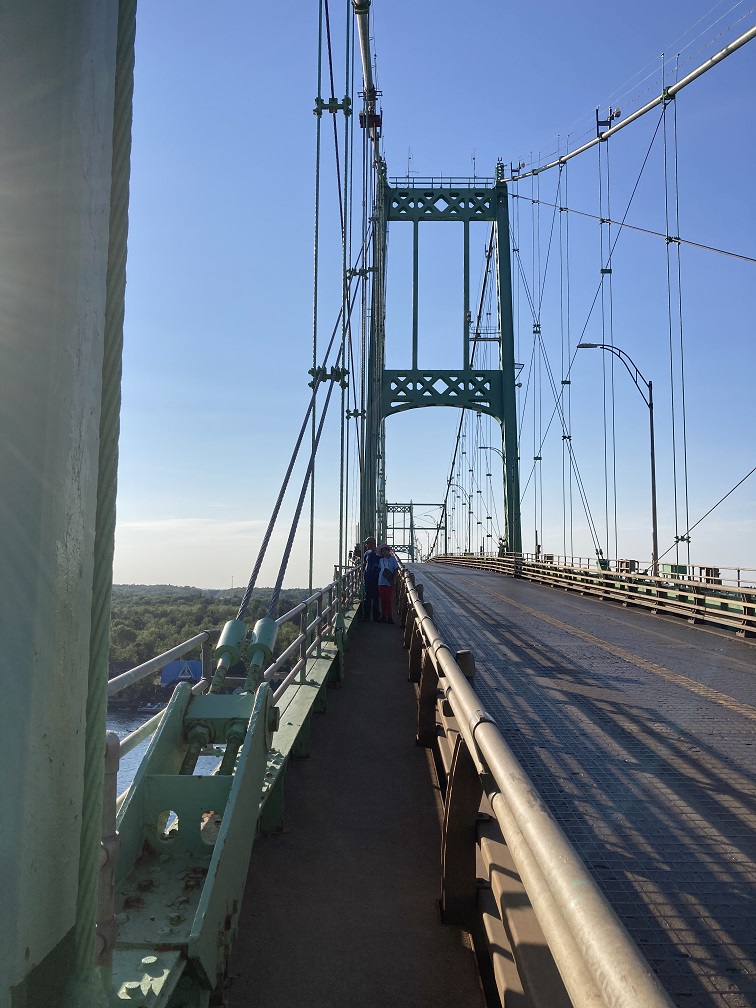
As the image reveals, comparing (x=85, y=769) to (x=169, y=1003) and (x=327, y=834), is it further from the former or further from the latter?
(x=327, y=834)

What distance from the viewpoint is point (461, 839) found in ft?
12.2

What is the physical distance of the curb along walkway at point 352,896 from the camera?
345cm

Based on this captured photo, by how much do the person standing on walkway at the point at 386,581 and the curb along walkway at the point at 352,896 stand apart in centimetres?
834

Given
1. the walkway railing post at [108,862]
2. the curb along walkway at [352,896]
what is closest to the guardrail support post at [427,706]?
the curb along walkway at [352,896]

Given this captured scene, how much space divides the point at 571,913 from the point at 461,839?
8.20ft

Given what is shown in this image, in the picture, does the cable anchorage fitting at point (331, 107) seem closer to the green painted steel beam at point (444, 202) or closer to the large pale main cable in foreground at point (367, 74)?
the large pale main cable in foreground at point (367, 74)

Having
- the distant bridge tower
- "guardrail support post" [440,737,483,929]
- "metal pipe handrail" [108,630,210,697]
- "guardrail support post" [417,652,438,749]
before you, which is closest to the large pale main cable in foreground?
the distant bridge tower

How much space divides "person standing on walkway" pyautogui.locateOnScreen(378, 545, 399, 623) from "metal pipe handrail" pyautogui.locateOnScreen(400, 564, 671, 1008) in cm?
1363

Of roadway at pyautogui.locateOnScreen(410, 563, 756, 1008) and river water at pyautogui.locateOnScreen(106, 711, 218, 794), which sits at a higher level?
roadway at pyautogui.locateOnScreen(410, 563, 756, 1008)

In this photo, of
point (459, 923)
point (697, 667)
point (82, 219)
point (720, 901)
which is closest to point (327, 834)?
point (459, 923)

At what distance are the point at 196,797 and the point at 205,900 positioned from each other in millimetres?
622

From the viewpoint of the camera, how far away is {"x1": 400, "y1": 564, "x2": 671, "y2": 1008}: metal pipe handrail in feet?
3.84

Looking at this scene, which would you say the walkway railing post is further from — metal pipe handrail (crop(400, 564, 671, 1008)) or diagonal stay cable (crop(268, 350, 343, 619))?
diagonal stay cable (crop(268, 350, 343, 619))

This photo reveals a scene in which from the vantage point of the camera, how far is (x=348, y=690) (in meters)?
9.80
